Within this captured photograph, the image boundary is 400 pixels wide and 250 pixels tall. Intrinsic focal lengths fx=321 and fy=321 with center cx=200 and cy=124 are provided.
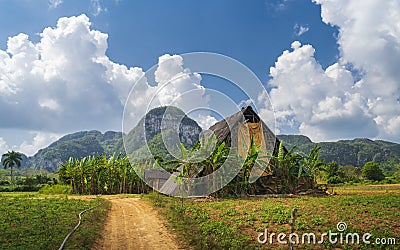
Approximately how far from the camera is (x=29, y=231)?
8.39 meters

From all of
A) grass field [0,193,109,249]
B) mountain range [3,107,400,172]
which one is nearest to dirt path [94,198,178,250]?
grass field [0,193,109,249]

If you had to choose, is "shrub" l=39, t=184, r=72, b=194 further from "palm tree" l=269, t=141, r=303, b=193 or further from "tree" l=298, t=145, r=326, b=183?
"tree" l=298, t=145, r=326, b=183

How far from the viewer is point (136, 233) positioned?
9.02 meters

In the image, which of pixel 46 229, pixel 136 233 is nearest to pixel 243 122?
pixel 136 233

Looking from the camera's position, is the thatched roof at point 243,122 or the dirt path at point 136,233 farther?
the thatched roof at point 243,122

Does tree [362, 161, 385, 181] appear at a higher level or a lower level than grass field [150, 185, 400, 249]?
higher

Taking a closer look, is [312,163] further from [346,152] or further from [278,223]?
[346,152]

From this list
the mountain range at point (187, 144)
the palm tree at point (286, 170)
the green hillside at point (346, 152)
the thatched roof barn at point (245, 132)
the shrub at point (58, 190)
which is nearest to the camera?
the mountain range at point (187, 144)

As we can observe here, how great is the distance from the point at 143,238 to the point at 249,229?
2.78 meters

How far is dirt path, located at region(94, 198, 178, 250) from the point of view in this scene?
25.3ft

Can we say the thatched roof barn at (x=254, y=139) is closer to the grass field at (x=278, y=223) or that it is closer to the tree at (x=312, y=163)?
the tree at (x=312, y=163)

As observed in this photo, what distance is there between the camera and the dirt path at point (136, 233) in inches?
304

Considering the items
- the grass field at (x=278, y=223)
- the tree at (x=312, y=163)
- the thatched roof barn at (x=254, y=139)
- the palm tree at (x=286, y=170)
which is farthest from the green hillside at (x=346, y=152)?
the grass field at (x=278, y=223)

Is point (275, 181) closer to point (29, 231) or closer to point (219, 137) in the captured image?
point (219, 137)
